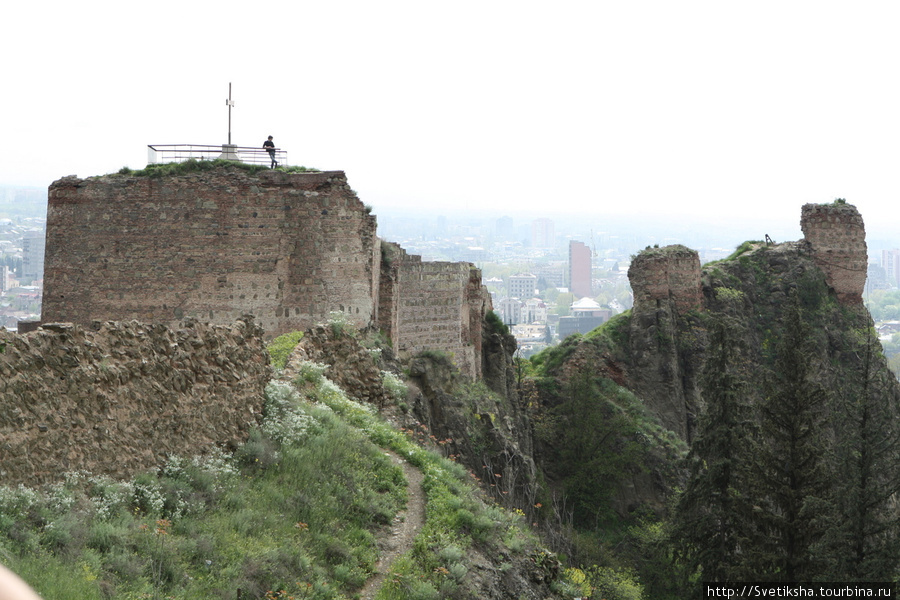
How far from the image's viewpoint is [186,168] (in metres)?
22.5

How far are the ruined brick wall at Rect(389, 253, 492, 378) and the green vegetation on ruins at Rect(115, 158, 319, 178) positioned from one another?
618 centimetres

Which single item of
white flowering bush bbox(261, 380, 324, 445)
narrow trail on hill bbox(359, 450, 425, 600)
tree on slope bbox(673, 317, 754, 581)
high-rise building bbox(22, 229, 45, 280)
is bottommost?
tree on slope bbox(673, 317, 754, 581)

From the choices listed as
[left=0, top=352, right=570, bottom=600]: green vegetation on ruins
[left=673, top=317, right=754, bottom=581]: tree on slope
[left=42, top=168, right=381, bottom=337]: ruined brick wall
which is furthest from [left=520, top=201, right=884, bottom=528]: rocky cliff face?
[left=0, top=352, right=570, bottom=600]: green vegetation on ruins

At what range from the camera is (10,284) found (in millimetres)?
69250

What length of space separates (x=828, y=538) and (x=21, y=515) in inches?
717

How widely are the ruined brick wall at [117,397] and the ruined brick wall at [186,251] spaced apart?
9.51 metres

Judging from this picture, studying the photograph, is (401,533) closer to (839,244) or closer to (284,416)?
(284,416)

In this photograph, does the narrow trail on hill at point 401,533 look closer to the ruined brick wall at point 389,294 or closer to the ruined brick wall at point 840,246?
the ruined brick wall at point 389,294

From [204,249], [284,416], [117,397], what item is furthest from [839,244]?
[117,397]

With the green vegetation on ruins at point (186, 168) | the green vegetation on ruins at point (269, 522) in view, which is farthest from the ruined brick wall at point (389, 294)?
the green vegetation on ruins at point (269, 522)

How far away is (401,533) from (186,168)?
13.5 m

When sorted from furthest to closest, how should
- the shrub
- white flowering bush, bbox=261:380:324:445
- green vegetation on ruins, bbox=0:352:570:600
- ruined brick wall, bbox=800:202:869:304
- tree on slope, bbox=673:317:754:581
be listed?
ruined brick wall, bbox=800:202:869:304 < tree on slope, bbox=673:317:754:581 < the shrub < white flowering bush, bbox=261:380:324:445 < green vegetation on ruins, bbox=0:352:570:600

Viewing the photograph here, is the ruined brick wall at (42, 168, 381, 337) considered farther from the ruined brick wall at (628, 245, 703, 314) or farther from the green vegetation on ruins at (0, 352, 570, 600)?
the ruined brick wall at (628, 245, 703, 314)

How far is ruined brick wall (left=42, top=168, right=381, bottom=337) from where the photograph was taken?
22047 millimetres
